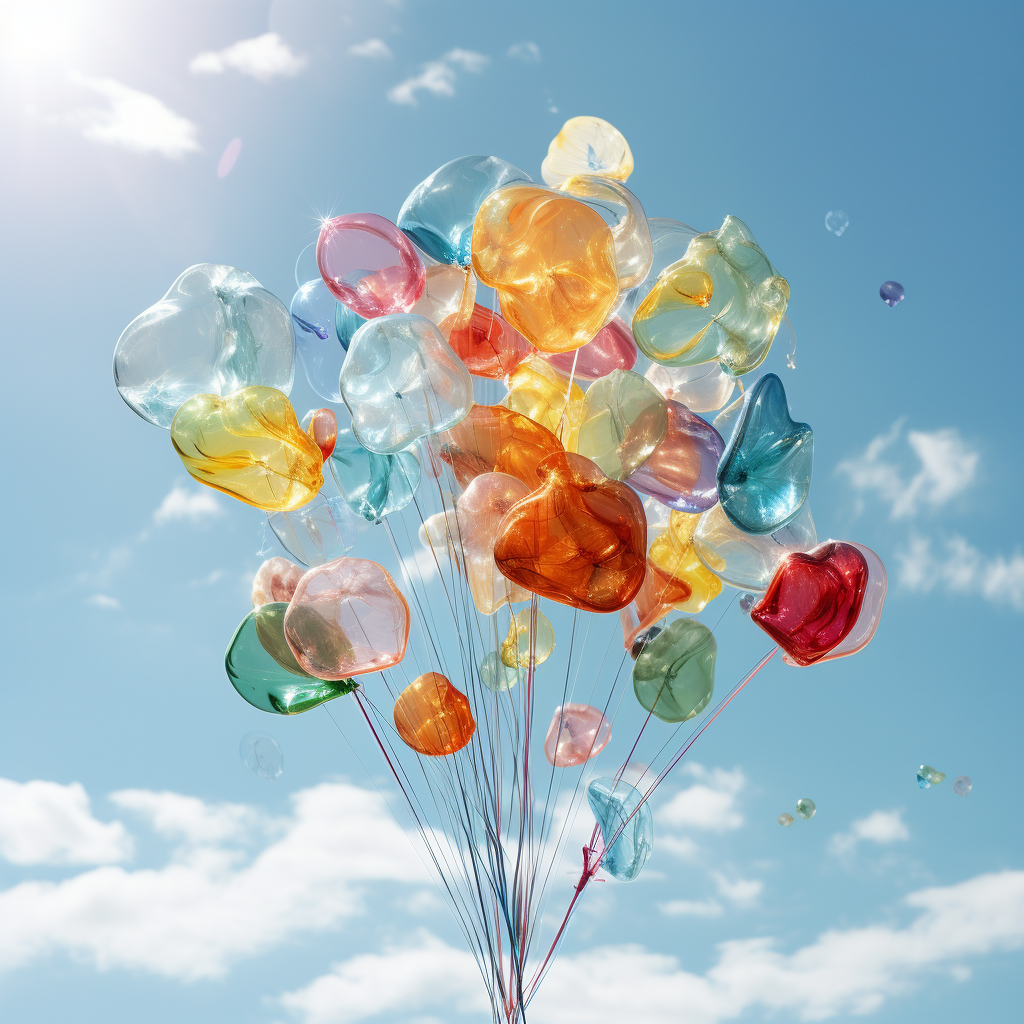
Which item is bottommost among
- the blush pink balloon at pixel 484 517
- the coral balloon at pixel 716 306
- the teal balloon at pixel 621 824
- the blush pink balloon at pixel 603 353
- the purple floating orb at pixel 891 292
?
the teal balloon at pixel 621 824

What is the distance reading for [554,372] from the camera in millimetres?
4977

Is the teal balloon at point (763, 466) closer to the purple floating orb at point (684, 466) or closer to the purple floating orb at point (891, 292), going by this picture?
the purple floating orb at point (684, 466)

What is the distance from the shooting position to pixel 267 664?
4.49 meters

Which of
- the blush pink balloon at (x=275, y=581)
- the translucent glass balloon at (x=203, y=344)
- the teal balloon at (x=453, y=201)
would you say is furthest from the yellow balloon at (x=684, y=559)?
the translucent glass balloon at (x=203, y=344)

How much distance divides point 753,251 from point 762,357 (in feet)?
1.76

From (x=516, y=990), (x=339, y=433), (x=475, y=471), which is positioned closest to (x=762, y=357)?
(x=475, y=471)

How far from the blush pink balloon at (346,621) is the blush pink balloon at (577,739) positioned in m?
1.52

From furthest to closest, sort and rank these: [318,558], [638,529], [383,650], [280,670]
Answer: [318,558], [280,670], [383,650], [638,529]

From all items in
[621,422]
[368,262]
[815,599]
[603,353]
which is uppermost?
[368,262]

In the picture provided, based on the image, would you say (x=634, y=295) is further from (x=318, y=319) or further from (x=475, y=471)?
(x=318, y=319)

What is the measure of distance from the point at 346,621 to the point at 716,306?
7.62ft

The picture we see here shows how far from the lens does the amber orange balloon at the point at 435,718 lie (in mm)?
4719

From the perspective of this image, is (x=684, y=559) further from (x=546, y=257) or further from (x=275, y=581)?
(x=275, y=581)

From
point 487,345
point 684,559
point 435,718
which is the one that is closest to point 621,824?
point 435,718
